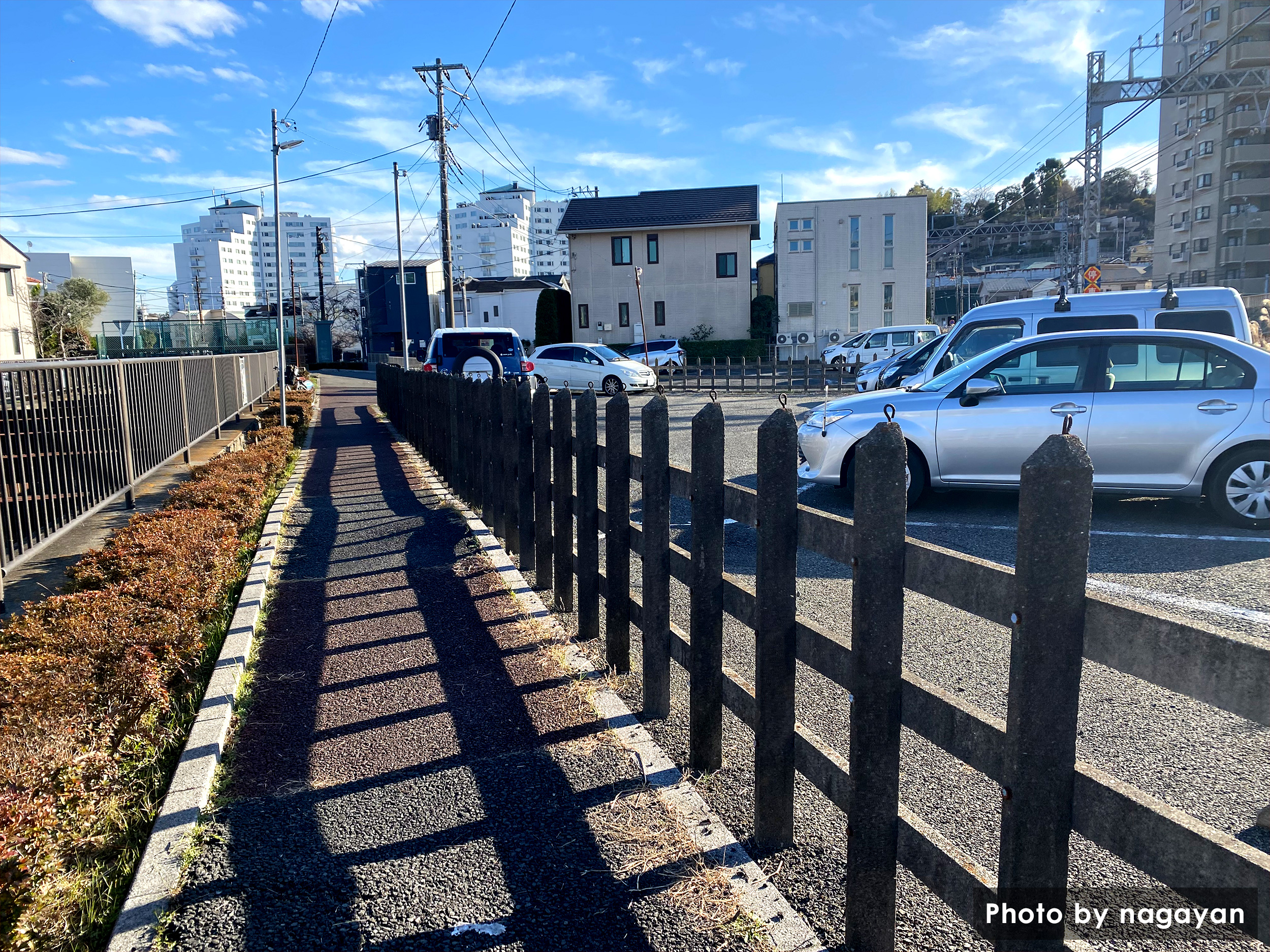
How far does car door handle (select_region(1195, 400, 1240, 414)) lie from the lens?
23.6ft

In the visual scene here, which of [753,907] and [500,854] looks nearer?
[753,907]

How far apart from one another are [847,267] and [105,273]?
222 feet

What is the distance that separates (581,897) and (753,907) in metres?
Result: 0.51

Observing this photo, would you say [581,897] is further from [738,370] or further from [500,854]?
[738,370]

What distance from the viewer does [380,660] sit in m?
4.74

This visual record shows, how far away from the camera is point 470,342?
2062 centimetres

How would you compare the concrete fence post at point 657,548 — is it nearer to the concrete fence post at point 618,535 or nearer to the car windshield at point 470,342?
the concrete fence post at point 618,535

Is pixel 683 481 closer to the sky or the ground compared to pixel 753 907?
closer to the sky

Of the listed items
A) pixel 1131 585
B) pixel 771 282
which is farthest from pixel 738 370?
pixel 1131 585

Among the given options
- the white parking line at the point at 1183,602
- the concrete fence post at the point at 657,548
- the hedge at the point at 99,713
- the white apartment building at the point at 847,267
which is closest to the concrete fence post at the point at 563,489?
the concrete fence post at the point at 657,548

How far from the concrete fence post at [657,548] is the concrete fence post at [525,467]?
2273 mm

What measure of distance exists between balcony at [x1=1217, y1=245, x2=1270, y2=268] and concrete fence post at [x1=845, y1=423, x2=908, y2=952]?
61.9 m

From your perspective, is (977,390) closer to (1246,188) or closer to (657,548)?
(657,548)

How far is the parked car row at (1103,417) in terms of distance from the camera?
720 centimetres
